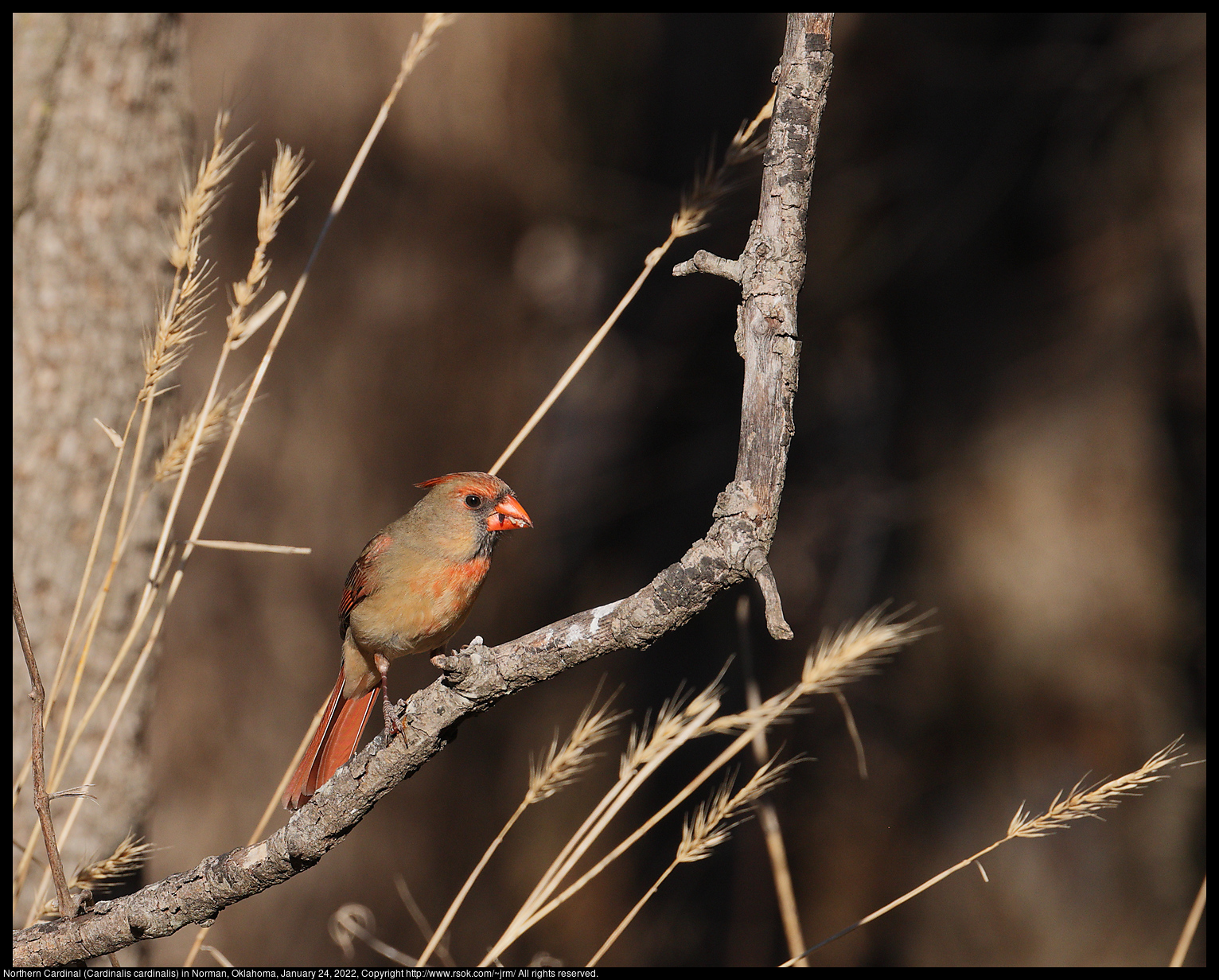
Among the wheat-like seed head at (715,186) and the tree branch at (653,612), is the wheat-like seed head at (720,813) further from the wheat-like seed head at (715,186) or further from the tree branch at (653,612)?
the wheat-like seed head at (715,186)

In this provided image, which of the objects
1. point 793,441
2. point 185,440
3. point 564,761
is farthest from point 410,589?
point 793,441

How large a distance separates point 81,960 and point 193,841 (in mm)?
2301

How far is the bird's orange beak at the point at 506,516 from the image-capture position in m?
2.75

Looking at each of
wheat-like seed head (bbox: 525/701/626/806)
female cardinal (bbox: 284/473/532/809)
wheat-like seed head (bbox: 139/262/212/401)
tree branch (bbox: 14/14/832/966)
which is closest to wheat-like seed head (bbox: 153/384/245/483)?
wheat-like seed head (bbox: 139/262/212/401)

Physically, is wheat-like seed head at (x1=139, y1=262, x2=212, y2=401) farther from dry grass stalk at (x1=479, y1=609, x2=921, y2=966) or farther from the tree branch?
dry grass stalk at (x1=479, y1=609, x2=921, y2=966)

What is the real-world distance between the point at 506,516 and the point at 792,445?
226 centimetres

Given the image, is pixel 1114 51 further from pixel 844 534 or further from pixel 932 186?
pixel 844 534

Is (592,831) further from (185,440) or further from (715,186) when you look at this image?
(715,186)

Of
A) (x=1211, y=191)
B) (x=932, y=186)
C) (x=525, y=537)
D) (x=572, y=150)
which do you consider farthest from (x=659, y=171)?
(x=1211, y=191)

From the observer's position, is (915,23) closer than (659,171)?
Yes

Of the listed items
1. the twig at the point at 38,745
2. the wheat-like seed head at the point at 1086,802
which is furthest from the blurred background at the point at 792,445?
the wheat-like seed head at the point at 1086,802

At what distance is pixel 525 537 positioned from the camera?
544 centimetres

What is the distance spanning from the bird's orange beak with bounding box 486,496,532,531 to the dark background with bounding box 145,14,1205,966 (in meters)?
1.93

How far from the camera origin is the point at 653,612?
1518mm
